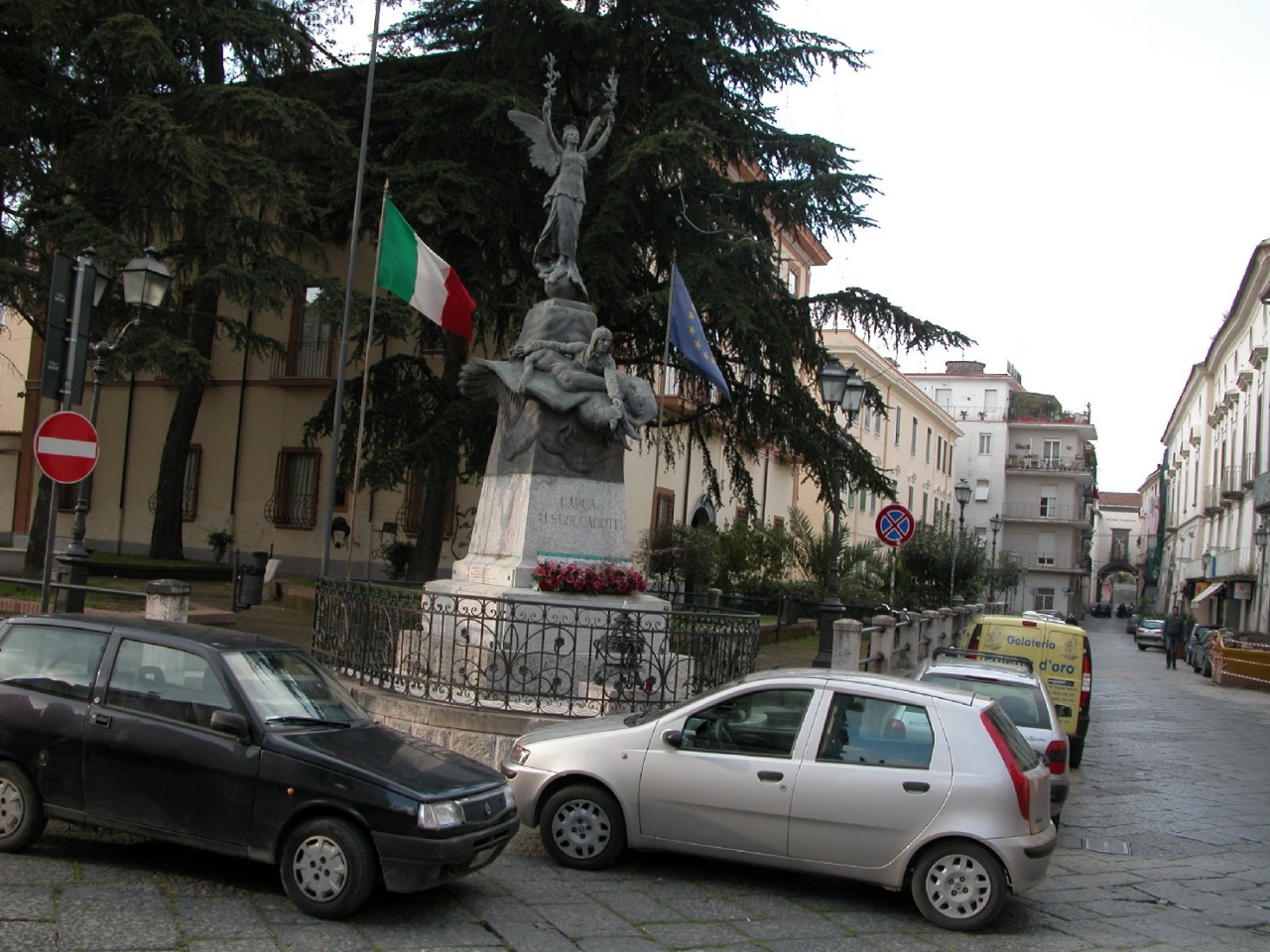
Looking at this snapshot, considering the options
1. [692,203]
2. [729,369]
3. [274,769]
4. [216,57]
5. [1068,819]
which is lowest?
[1068,819]

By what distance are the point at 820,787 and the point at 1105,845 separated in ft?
14.3

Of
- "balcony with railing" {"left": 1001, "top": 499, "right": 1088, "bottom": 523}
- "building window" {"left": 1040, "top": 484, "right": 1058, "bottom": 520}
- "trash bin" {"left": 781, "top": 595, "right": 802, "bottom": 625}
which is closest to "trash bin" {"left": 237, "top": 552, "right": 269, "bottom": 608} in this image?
"trash bin" {"left": 781, "top": 595, "right": 802, "bottom": 625}

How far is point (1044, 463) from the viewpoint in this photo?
83.4 meters

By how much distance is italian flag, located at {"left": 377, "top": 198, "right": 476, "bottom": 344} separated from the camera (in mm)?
14633

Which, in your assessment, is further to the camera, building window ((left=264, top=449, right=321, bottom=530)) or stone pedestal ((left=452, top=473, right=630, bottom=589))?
building window ((left=264, top=449, right=321, bottom=530))

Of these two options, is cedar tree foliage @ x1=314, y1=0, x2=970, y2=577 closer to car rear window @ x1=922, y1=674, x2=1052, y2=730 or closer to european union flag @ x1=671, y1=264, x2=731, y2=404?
european union flag @ x1=671, y1=264, x2=731, y2=404

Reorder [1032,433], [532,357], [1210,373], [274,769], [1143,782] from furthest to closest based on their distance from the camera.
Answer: [1032,433] → [1210,373] → [1143,782] → [532,357] → [274,769]

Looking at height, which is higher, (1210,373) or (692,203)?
(1210,373)

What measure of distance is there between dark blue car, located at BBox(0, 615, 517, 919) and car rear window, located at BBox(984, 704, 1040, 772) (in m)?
3.08

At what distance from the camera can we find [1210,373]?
64.2m

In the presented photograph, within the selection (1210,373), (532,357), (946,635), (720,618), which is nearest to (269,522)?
(946,635)

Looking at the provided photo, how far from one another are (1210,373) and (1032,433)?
20.7 meters

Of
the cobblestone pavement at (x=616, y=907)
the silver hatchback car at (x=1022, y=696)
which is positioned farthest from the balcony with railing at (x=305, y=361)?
the cobblestone pavement at (x=616, y=907)

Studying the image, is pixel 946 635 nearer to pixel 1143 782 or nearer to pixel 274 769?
pixel 1143 782
